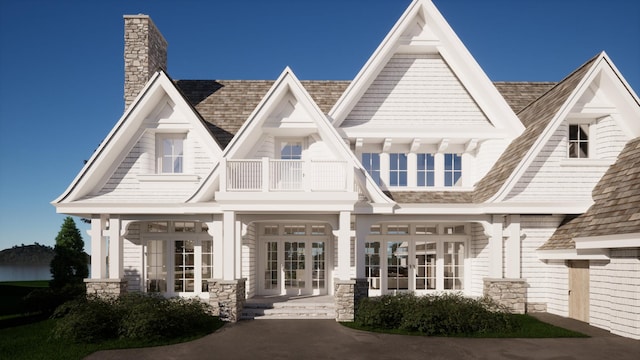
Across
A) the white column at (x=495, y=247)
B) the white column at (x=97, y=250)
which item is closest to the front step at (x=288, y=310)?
the white column at (x=97, y=250)

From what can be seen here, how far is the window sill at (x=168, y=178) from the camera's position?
577 inches

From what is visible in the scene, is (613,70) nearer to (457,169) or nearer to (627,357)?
(457,169)

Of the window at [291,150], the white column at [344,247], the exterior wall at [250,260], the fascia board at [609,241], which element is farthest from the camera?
the window at [291,150]

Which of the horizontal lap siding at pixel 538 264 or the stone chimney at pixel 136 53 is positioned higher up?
the stone chimney at pixel 136 53

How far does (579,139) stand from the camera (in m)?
14.7

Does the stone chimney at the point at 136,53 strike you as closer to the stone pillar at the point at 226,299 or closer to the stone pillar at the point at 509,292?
the stone pillar at the point at 226,299

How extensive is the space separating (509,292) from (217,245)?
9447mm

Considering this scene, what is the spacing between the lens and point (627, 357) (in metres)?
9.23

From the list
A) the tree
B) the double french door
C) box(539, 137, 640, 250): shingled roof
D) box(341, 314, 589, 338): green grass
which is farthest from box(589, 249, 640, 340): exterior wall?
the tree

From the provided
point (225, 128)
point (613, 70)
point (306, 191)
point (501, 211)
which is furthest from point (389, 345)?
point (613, 70)

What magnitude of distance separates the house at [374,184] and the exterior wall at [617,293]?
0.28 ft

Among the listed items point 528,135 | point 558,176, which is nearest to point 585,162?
point 558,176

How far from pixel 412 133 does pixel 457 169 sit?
2.35m

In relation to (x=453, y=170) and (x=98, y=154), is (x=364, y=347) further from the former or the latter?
(x=98, y=154)
